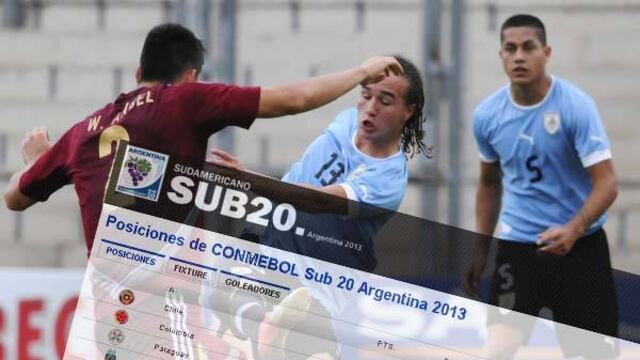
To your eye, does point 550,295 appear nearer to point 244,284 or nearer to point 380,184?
point 244,284

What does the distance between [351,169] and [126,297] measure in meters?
1.28

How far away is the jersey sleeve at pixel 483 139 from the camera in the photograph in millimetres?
6254

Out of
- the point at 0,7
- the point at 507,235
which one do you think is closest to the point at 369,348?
the point at 507,235

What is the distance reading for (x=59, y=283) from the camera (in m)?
7.11

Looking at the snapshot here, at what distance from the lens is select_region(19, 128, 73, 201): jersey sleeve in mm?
4457

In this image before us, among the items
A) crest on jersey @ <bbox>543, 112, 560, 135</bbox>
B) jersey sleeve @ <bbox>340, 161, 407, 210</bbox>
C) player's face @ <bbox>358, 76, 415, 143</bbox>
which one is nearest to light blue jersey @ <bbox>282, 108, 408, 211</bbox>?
jersey sleeve @ <bbox>340, 161, 407, 210</bbox>

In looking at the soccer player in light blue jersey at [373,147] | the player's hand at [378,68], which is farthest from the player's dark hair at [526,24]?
the player's hand at [378,68]

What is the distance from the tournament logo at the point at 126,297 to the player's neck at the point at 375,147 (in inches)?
53.3

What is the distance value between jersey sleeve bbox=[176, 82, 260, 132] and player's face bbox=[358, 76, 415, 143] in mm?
757

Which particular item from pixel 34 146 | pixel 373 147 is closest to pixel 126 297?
pixel 34 146

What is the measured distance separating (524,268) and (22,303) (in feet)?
11.9

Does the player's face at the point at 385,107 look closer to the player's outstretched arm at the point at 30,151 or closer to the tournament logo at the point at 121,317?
the player's outstretched arm at the point at 30,151

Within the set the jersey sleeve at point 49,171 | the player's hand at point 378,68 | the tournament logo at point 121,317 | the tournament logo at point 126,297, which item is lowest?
the tournament logo at point 121,317

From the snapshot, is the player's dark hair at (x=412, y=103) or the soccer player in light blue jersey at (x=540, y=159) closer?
the player's dark hair at (x=412, y=103)
